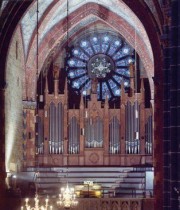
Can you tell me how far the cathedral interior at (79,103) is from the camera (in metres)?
34.4

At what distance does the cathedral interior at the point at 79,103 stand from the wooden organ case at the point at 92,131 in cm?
5

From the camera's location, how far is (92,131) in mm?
39875

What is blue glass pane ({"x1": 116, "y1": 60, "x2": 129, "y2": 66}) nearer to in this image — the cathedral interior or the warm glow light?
the cathedral interior

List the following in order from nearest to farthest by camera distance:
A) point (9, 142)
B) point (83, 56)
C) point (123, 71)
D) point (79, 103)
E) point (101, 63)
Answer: point (9, 142)
point (79, 103)
point (123, 71)
point (101, 63)
point (83, 56)

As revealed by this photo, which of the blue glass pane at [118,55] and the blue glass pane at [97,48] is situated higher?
the blue glass pane at [97,48]

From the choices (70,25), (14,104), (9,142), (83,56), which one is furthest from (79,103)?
(9,142)

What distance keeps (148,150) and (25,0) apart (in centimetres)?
990

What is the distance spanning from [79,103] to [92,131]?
1.65m

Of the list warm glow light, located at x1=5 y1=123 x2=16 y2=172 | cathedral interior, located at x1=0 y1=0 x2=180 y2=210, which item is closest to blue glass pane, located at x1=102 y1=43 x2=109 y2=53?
cathedral interior, located at x1=0 y1=0 x2=180 y2=210

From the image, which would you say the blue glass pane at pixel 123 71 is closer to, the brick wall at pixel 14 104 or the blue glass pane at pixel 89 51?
the blue glass pane at pixel 89 51

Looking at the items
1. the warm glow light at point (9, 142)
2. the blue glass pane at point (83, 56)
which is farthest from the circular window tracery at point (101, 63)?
the warm glow light at point (9, 142)

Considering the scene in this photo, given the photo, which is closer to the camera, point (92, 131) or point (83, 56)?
Answer: point (92, 131)

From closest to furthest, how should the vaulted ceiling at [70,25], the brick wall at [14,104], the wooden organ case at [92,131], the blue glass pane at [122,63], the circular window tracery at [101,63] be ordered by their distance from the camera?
the brick wall at [14,104] → the vaulted ceiling at [70,25] → the wooden organ case at [92,131] → the circular window tracery at [101,63] → the blue glass pane at [122,63]

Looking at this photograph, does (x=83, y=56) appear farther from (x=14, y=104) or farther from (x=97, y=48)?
(x=14, y=104)
